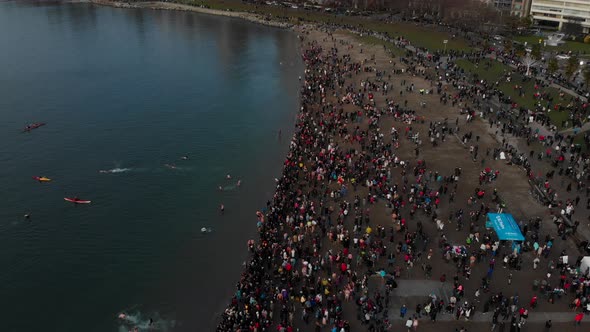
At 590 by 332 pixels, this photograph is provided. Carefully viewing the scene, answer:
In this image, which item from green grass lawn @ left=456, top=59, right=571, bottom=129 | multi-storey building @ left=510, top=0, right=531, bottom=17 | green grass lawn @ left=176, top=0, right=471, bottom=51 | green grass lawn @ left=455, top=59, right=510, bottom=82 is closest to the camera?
green grass lawn @ left=456, top=59, right=571, bottom=129

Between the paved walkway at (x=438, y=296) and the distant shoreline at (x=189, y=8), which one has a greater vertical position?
the distant shoreline at (x=189, y=8)

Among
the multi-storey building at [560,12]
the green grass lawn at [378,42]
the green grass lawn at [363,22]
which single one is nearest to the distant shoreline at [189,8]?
the green grass lawn at [363,22]

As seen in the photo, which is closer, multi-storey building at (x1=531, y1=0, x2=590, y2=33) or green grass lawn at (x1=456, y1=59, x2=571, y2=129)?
green grass lawn at (x1=456, y1=59, x2=571, y2=129)

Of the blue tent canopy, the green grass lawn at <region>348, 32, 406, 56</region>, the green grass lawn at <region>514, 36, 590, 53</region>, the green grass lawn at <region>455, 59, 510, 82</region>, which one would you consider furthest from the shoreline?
the green grass lawn at <region>514, 36, 590, 53</region>

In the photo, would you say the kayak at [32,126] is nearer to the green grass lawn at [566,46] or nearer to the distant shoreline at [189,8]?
the distant shoreline at [189,8]

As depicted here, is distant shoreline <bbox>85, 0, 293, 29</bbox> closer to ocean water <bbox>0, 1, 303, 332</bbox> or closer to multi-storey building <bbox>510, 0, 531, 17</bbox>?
ocean water <bbox>0, 1, 303, 332</bbox>

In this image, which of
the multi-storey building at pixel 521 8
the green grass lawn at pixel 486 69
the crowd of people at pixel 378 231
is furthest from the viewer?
the multi-storey building at pixel 521 8

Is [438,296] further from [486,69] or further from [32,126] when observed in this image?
[486,69]

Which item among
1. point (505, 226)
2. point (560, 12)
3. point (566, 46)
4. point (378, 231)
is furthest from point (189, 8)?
point (505, 226)
